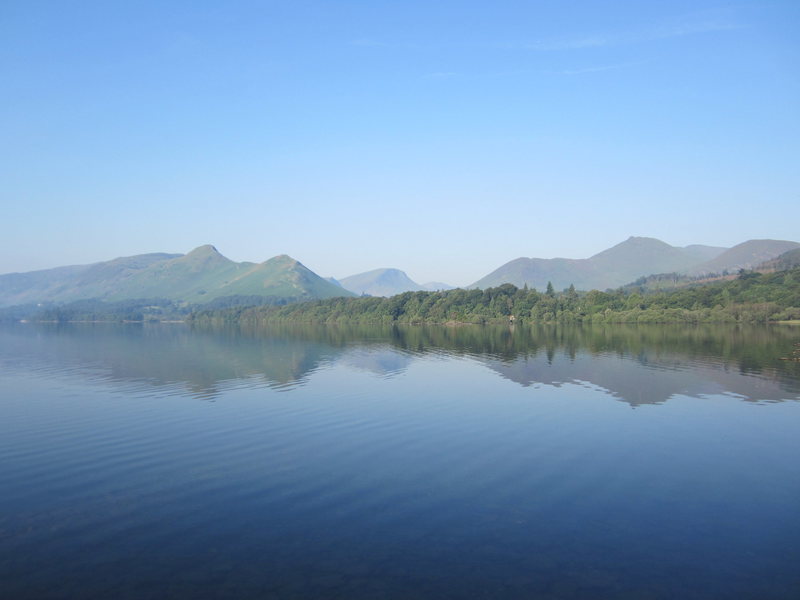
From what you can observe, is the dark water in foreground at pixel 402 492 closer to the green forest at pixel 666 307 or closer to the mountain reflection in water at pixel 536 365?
the mountain reflection in water at pixel 536 365

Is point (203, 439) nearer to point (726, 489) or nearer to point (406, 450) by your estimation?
point (406, 450)

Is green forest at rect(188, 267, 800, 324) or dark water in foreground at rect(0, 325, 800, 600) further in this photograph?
green forest at rect(188, 267, 800, 324)

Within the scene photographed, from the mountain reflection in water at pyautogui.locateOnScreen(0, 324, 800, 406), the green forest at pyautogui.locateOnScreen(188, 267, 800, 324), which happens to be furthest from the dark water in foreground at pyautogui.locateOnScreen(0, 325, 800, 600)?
the green forest at pyautogui.locateOnScreen(188, 267, 800, 324)

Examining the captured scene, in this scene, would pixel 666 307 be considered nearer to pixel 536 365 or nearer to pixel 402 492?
pixel 536 365

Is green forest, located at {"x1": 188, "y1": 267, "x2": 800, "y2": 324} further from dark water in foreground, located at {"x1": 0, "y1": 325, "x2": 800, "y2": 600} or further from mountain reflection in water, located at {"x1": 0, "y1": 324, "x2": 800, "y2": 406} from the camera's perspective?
dark water in foreground, located at {"x1": 0, "y1": 325, "x2": 800, "y2": 600}

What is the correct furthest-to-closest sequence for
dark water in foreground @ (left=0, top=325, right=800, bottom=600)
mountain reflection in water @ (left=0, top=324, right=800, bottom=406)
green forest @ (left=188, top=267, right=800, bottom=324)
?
green forest @ (left=188, top=267, right=800, bottom=324), mountain reflection in water @ (left=0, top=324, right=800, bottom=406), dark water in foreground @ (left=0, top=325, right=800, bottom=600)

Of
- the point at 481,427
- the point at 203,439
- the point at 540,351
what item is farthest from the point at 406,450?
the point at 540,351

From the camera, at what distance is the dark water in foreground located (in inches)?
550

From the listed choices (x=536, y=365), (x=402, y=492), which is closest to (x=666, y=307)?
(x=536, y=365)

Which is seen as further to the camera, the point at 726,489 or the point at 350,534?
the point at 726,489

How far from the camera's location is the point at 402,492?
20.2 metres

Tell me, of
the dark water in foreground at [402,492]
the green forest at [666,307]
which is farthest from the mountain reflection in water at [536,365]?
the green forest at [666,307]

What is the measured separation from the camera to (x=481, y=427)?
102 feet

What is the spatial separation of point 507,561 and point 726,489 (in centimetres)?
1185
